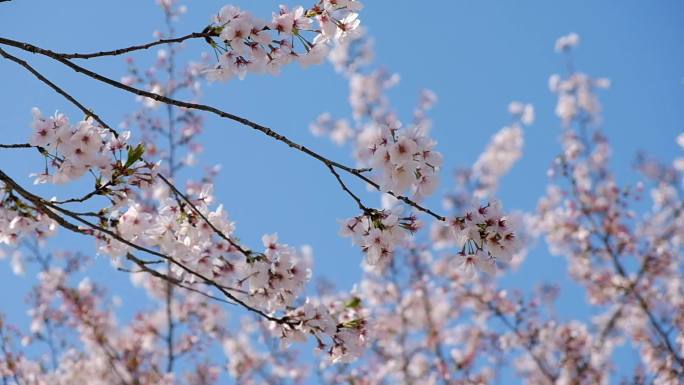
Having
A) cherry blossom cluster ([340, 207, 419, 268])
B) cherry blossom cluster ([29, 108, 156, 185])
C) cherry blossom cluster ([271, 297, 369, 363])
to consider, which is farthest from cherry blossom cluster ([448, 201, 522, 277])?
cherry blossom cluster ([29, 108, 156, 185])

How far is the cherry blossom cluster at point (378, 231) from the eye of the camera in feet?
7.77

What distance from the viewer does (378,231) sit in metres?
2.39

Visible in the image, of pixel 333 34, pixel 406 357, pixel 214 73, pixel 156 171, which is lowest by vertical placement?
pixel 156 171

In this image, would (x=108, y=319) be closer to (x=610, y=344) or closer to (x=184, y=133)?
(x=184, y=133)

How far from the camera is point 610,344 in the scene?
1023 cm

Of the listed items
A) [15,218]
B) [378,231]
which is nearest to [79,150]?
[15,218]

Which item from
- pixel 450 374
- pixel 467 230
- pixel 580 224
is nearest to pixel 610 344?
pixel 580 224

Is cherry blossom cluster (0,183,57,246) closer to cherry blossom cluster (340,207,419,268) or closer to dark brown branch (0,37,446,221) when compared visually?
dark brown branch (0,37,446,221)

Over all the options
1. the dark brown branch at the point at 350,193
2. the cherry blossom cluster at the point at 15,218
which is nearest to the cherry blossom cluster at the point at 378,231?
the dark brown branch at the point at 350,193

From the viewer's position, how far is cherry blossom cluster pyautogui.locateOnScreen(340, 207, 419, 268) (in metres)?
2.37

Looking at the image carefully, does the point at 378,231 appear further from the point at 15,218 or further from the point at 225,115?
the point at 15,218

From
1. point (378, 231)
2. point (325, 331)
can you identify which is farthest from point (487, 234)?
point (325, 331)

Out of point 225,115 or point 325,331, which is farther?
point 325,331

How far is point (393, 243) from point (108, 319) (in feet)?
25.9
